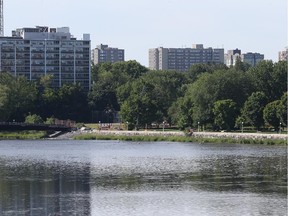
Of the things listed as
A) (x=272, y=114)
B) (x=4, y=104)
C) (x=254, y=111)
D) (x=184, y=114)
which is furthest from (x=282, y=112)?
(x=4, y=104)

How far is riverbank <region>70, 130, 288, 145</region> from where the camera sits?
109500mm

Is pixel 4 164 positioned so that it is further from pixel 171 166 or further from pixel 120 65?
pixel 120 65

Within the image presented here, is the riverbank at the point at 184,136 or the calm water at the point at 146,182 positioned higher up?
the riverbank at the point at 184,136

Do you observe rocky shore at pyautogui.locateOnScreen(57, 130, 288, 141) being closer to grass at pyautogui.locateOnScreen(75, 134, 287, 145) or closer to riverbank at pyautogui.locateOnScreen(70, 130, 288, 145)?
riverbank at pyautogui.locateOnScreen(70, 130, 288, 145)

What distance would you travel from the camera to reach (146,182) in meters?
65.9

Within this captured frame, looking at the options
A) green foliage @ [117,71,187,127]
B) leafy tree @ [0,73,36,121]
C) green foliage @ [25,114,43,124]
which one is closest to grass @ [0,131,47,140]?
green foliage @ [25,114,43,124]

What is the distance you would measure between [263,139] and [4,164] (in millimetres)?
33812

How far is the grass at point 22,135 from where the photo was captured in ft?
463

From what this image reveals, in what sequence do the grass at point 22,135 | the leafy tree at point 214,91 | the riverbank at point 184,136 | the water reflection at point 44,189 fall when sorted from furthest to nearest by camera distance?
the grass at point 22,135 < the leafy tree at point 214,91 < the riverbank at point 184,136 < the water reflection at point 44,189

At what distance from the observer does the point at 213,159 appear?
282ft

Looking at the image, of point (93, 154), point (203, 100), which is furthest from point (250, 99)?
point (93, 154)

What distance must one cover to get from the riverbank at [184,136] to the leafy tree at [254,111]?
4295mm

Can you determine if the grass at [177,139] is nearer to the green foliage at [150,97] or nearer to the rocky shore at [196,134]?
the rocky shore at [196,134]

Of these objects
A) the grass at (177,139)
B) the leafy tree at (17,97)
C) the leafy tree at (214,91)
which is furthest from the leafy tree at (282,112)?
A: the leafy tree at (17,97)
